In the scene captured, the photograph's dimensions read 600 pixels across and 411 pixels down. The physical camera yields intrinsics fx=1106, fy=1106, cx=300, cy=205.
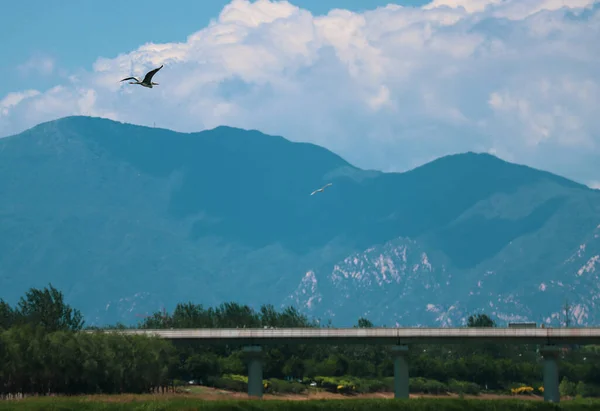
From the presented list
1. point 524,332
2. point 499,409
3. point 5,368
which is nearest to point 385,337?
point 524,332

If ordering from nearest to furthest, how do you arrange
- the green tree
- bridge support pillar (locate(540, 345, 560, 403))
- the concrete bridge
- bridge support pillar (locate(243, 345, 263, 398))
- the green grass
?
1. the green grass
2. bridge support pillar (locate(540, 345, 560, 403))
3. the concrete bridge
4. bridge support pillar (locate(243, 345, 263, 398))
5. the green tree

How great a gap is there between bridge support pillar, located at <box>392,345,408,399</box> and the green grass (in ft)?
103

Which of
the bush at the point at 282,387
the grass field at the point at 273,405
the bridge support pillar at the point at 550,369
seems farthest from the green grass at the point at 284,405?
the bush at the point at 282,387

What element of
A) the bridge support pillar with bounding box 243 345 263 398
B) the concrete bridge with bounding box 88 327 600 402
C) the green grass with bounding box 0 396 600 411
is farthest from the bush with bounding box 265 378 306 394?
the green grass with bounding box 0 396 600 411

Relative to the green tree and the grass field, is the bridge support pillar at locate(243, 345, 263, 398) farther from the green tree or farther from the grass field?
the green tree

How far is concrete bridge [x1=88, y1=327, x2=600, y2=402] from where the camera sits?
151m

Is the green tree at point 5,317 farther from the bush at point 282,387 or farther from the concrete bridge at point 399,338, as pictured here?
the bush at point 282,387

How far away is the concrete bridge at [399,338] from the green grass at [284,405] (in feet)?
86.5

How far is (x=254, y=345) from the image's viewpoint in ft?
532

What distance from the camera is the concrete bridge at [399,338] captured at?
150600 mm

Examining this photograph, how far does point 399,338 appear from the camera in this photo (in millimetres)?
156000

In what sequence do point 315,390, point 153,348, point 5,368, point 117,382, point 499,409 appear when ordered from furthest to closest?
point 315,390 → point 153,348 → point 117,382 → point 5,368 → point 499,409

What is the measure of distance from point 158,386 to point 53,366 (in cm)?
1963

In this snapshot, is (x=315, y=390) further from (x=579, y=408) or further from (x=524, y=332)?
(x=579, y=408)
